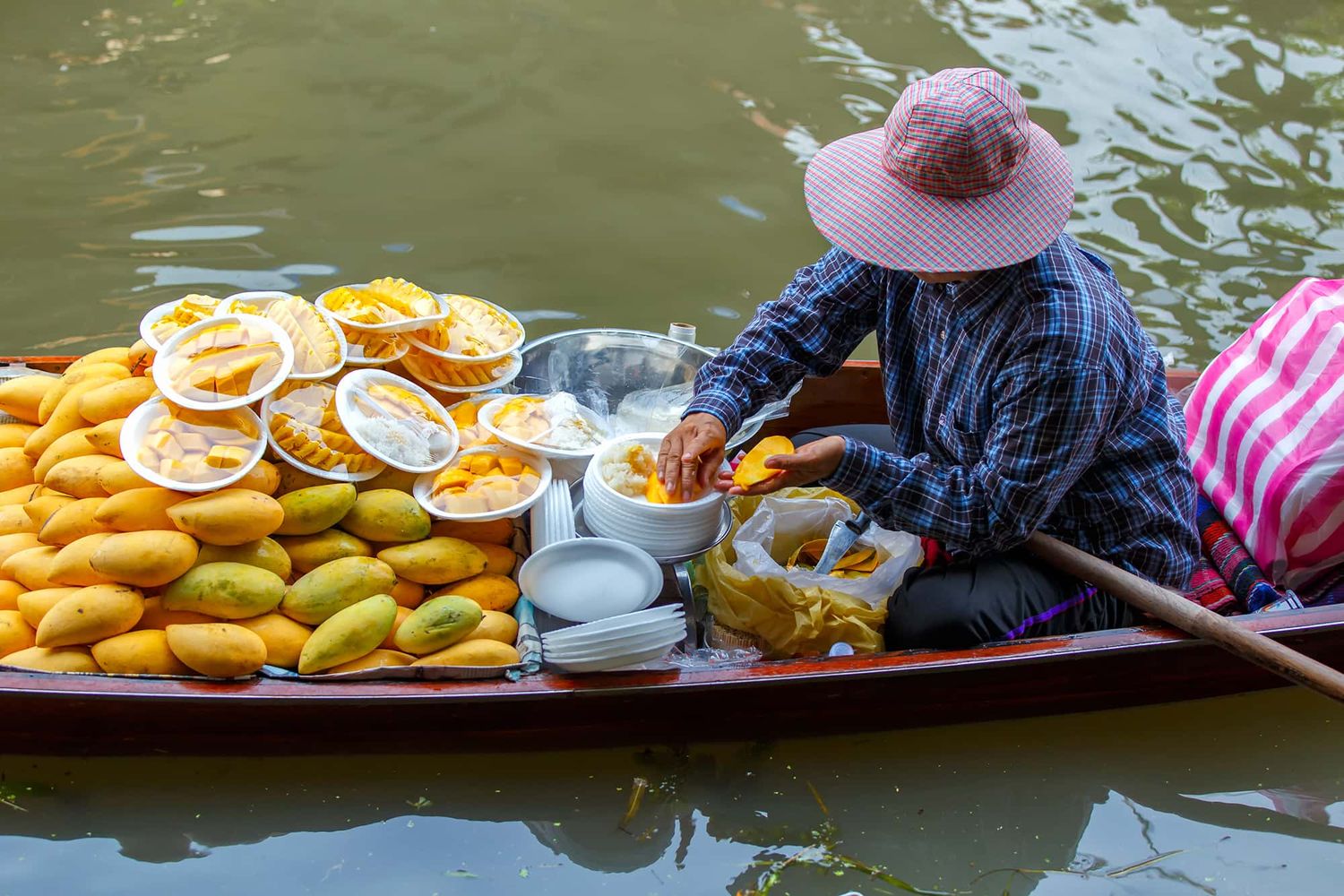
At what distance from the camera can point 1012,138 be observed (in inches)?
78.6

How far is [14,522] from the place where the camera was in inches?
91.0

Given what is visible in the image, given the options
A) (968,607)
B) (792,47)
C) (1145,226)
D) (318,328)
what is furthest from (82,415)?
(792,47)

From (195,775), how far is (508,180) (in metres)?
3.47

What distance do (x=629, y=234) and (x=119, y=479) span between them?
3039mm

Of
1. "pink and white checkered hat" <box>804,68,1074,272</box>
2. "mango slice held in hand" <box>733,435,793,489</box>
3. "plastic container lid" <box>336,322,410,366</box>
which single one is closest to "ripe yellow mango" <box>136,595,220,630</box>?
"plastic container lid" <box>336,322,410,366</box>

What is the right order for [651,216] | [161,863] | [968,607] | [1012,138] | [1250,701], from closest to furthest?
1. [1012,138]
2. [161,863]
3. [968,607]
4. [1250,701]
5. [651,216]

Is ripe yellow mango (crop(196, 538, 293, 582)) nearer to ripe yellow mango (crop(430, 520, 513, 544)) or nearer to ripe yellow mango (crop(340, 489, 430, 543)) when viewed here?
ripe yellow mango (crop(340, 489, 430, 543))

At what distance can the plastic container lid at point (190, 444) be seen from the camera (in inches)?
85.5

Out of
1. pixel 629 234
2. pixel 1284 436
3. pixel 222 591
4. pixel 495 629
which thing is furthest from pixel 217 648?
pixel 629 234

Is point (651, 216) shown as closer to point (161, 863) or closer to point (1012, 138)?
point (1012, 138)

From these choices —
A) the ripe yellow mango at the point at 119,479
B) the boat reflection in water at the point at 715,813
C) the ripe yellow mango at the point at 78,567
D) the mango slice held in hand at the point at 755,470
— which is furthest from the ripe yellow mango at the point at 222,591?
the mango slice held in hand at the point at 755,470

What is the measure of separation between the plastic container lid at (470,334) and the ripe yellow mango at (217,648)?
0.89 metres

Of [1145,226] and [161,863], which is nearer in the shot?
[161,863]

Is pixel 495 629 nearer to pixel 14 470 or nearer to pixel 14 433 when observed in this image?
pixel 14 470
